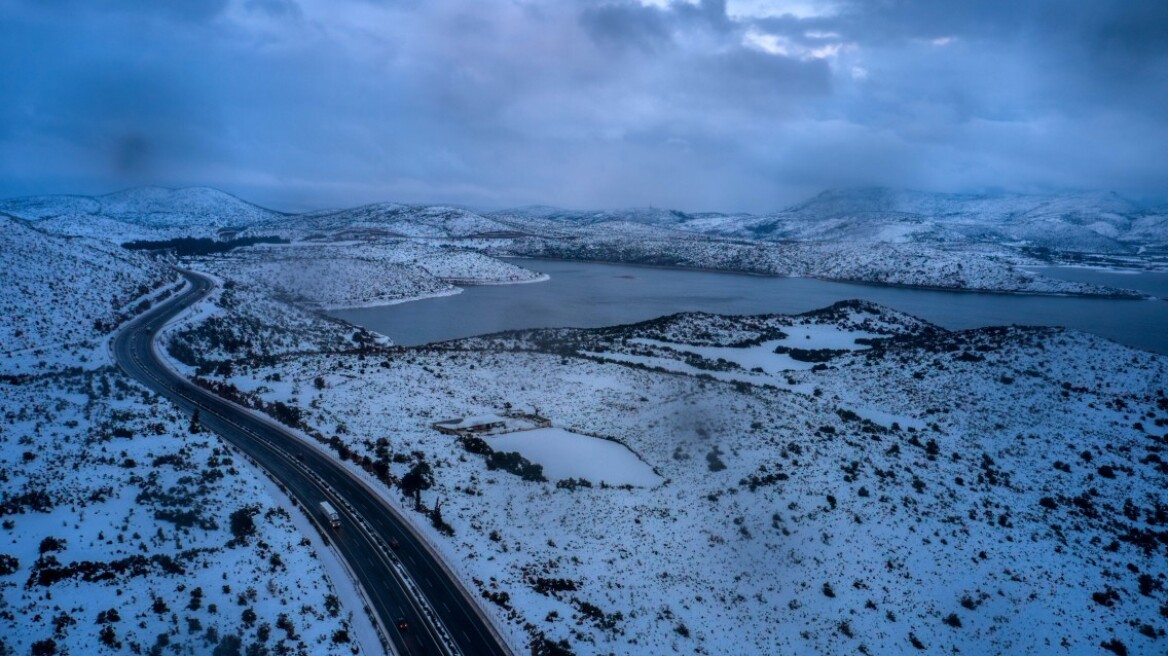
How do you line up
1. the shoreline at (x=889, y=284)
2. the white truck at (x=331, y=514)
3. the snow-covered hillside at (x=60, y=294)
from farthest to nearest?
the shoreline at (x=889, y=284) < the snow-covered hillside at (x=60, y=294) < the white truck at (x=331, y=514)

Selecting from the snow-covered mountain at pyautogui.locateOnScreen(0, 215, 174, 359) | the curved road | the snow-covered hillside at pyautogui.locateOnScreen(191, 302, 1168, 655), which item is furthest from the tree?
the snow-covered mountain at pyautogui.locateOnScreen(0, 215, 174, 359)

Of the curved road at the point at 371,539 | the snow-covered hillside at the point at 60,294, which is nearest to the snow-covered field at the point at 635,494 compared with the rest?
the snow-covered hillside at the point at 60,294

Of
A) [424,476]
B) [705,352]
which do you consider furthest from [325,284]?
[424,476]

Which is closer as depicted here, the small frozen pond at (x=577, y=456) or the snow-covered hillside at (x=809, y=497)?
the snow-covered hillside at (x=809, y=497)

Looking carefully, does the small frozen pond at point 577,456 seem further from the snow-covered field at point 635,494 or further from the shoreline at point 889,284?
the shoreline at point 889,284

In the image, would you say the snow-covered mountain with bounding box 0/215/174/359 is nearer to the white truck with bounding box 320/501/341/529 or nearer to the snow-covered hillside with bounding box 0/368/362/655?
the snow-covered hillside with bounding box 0/368/362/655

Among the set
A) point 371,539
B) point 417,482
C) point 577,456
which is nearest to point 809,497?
point 577,456
